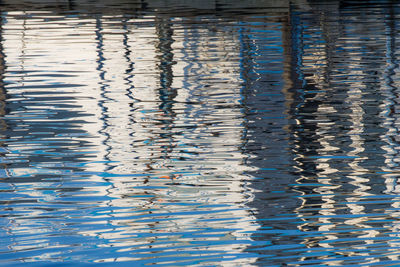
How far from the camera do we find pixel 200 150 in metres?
4.22

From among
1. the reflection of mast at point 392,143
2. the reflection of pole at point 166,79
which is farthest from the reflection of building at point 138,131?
the reflection of mast at point 392,143

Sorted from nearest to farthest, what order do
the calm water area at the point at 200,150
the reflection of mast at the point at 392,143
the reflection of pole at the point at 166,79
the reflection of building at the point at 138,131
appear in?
the calm water area at the point at 200,150 < the reflection of mast at the point at 392,143 < the reflection of building at the point at 138,131 < the reflection of pole at the point at 166,79

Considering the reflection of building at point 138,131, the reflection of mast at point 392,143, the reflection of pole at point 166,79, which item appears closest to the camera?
the reflection of mast at point 392,143

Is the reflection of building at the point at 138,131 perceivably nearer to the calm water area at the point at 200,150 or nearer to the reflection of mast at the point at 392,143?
the calm water area at the point at 200,150

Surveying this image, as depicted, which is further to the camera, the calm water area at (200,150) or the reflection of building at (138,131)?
the reflection of building at (138,131)

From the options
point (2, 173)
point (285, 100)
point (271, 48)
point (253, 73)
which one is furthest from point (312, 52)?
point (2, 173)

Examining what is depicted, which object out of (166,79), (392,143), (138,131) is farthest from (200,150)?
(166,79)

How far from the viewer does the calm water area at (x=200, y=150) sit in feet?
9.50

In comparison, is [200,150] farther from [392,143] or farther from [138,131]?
[392,143]

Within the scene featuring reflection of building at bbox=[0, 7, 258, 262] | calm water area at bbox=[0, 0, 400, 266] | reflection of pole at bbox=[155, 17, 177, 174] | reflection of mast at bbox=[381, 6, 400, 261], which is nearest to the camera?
calm water area at bbox=[0, 0, 400, 266]

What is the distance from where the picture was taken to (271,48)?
8125 millimetres

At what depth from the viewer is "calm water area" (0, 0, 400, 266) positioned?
2.89 meters

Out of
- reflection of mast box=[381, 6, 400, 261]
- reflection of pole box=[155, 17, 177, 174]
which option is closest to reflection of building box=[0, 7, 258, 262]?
reflection of pole box=[155, 17, 177, 174]

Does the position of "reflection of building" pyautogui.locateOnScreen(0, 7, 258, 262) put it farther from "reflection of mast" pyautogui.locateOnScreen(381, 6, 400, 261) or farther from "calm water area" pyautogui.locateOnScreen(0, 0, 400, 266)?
"reflection of mast" pyautogui.locateOnScreen(381, 6, 400, 261)
